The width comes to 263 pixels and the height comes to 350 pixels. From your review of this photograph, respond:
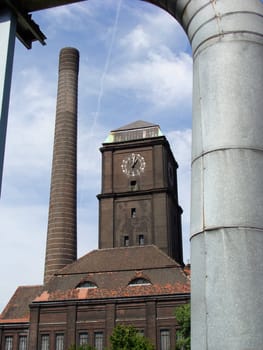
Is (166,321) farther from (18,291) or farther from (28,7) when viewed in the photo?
(28,7)

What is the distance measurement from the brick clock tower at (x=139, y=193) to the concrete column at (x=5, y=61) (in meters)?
41.5

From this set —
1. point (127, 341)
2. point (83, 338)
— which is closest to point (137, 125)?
point (83, 338)

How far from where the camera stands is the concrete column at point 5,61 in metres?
5.87

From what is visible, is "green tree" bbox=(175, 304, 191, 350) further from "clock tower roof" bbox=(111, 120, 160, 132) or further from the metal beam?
"clock tower roof" bbox=(111, 120, 160, 132)

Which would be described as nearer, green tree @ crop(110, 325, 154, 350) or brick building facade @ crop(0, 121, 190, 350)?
green tree @ crop(110, 325, 154, 350)

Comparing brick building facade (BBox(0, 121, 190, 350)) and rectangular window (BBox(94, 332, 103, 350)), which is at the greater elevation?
brick building facade (BBox(0, 121, 190, 350))

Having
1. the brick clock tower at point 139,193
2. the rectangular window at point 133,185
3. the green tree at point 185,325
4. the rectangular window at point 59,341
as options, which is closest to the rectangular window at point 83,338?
the rectangular window at point 59,341

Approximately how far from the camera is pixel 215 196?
4871mm

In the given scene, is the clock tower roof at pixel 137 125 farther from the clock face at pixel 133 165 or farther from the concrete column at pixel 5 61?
the concrete column at pixel 5 61

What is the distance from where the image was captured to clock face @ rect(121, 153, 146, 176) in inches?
2021

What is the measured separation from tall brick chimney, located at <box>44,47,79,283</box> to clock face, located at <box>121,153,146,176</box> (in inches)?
199

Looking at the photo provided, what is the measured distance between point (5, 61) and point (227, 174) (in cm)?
298

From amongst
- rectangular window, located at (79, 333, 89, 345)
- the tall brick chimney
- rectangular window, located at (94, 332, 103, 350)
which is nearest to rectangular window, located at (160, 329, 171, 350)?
rectangular window, located at (94, 332, 103, 350)

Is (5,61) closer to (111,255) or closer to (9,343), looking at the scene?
(111,255)
